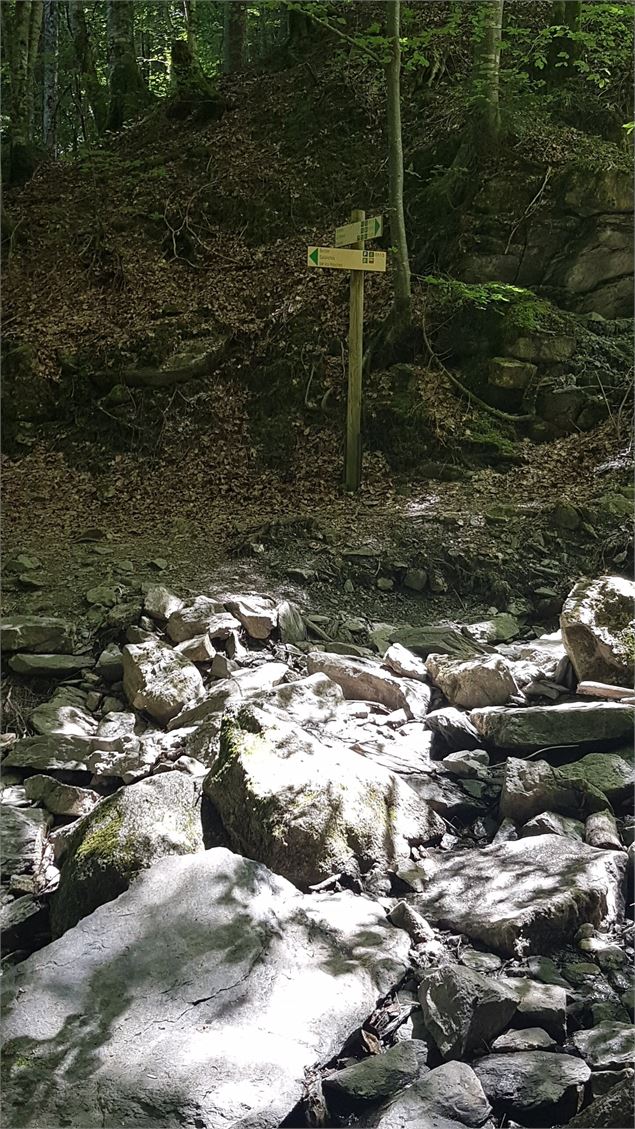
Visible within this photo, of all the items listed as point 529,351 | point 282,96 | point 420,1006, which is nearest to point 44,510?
point 529,351

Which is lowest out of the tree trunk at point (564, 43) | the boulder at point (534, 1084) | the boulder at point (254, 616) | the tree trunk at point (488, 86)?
the boulder at point (534, 1084)

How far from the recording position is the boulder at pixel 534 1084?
7.88ft

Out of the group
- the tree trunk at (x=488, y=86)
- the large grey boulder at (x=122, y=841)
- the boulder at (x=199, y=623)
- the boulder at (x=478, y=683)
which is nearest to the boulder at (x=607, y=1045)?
the large grey boulder at (x=122, y=841)

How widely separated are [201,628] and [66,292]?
7365 mm

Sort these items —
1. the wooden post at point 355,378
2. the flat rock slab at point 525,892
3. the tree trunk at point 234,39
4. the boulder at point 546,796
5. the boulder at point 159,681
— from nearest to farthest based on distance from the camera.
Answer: the flat rock slab at point 525,892
the boulder at point 546,796
the boulder at point 159,681
the wooden post at point 355,378
the tree trunk at point 234,39

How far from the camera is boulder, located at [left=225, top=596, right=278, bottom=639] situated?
5.89m

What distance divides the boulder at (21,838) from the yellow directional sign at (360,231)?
5.71 metres

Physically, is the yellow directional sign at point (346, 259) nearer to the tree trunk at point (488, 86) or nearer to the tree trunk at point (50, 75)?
the tree trunk at point (488, 86)

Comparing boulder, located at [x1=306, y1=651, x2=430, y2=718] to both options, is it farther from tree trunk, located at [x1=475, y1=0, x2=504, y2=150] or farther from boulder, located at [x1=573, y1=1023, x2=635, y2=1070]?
tree trunk, located at [x1=475, y1=0, x2=504, y2=150]

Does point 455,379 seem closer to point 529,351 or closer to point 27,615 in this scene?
point 529,351

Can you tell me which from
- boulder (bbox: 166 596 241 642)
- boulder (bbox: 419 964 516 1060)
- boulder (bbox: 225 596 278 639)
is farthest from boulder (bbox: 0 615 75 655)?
boulder (bbox: 419 964 516 1060)

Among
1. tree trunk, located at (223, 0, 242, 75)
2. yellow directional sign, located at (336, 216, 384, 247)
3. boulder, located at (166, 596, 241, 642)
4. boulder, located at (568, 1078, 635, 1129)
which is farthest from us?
tree trunk, located at (223, 0, 242, 75)

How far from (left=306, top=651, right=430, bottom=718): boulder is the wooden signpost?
3528 millimetres

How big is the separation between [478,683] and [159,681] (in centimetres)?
199
